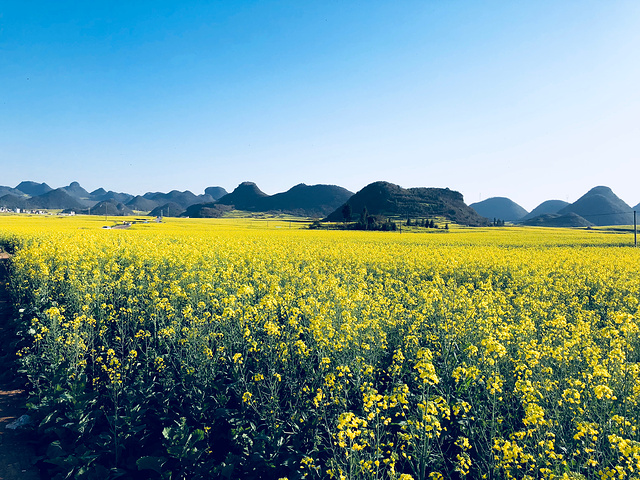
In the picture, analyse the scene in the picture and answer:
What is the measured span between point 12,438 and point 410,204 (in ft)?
466

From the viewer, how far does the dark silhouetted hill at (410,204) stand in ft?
433

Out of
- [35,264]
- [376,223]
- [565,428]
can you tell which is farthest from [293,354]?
[376,223]

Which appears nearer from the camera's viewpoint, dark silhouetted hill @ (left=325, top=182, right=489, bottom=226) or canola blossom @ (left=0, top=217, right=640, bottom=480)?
canola blossom @ (left=0, top=217, right=640, bottom=480)

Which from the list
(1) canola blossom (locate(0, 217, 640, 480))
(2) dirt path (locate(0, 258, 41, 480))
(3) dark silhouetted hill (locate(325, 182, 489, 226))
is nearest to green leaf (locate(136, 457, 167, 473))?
(1) canola blossom (locate(0, 217, 640, 480))

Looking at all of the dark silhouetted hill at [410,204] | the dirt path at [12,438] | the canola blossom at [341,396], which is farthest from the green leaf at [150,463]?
the dark silhouetted hill at [410,204]

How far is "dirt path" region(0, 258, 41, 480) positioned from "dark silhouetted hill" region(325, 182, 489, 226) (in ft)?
384

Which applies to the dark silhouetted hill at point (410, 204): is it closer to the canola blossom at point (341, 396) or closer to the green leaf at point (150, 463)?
the canola blossom at point (341, 396)

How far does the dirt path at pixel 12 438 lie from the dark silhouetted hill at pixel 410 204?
117 m

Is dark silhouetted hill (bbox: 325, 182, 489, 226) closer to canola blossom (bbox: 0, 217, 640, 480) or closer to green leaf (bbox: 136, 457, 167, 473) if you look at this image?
canola blossom (bbox: 0, 217, 640, 480)

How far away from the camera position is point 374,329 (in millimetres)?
6691

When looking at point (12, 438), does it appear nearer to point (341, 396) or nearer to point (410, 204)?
point (341, 396)

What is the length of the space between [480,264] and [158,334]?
1547 cm

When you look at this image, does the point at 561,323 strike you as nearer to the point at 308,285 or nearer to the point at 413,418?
the point at 413,418

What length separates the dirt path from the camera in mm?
5020
